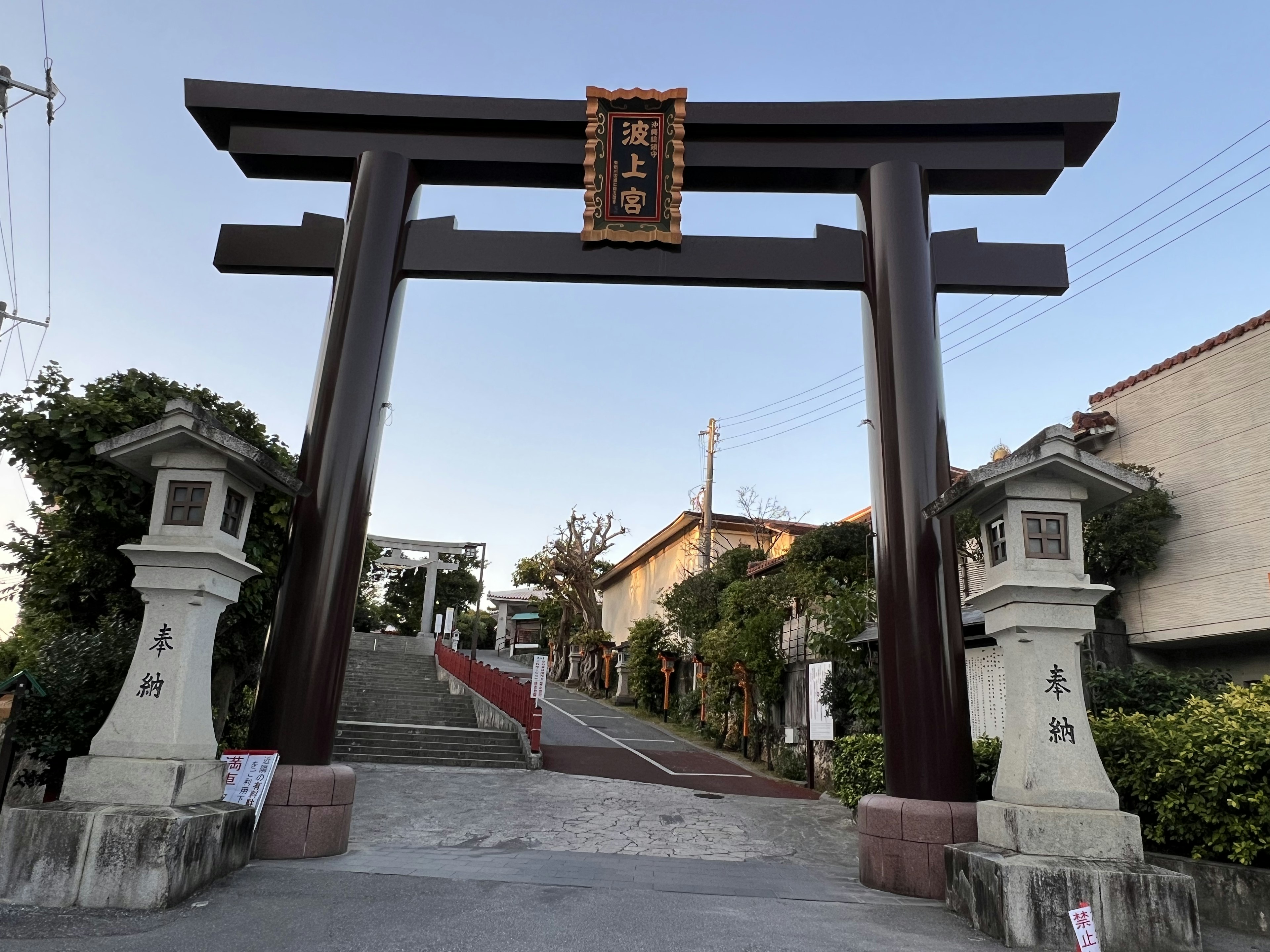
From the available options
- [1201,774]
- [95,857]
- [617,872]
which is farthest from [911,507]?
[95,857]

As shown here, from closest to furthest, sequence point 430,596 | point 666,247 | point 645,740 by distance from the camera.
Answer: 1. point 666,247
2. point 645,740
3. point 430,596

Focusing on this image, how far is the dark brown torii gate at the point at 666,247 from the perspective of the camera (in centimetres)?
781

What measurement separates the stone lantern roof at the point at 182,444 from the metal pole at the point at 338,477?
1.02 meters

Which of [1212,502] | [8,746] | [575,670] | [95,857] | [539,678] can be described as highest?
[1212,502]

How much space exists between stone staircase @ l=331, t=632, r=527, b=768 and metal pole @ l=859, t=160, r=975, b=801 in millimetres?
6712

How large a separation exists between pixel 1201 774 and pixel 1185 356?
7981 mm

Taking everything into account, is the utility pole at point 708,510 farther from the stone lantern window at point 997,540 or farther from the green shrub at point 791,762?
the stone lantern window at point 997,540

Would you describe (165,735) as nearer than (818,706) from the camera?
Yes

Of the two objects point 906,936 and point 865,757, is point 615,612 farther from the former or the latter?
point 906,936

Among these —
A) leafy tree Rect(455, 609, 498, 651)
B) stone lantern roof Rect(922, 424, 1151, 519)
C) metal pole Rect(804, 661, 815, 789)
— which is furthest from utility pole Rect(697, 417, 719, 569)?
leafy tree Rect(455, 609, 498, 651)

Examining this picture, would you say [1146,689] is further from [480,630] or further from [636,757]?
[480,630]

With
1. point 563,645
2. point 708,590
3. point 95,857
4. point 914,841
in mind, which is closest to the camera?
point 95,857

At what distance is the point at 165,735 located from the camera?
608 centimetres

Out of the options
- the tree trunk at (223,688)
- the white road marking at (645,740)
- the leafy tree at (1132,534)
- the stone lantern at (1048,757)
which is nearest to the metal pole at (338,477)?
the tree trunk at (223,688)
